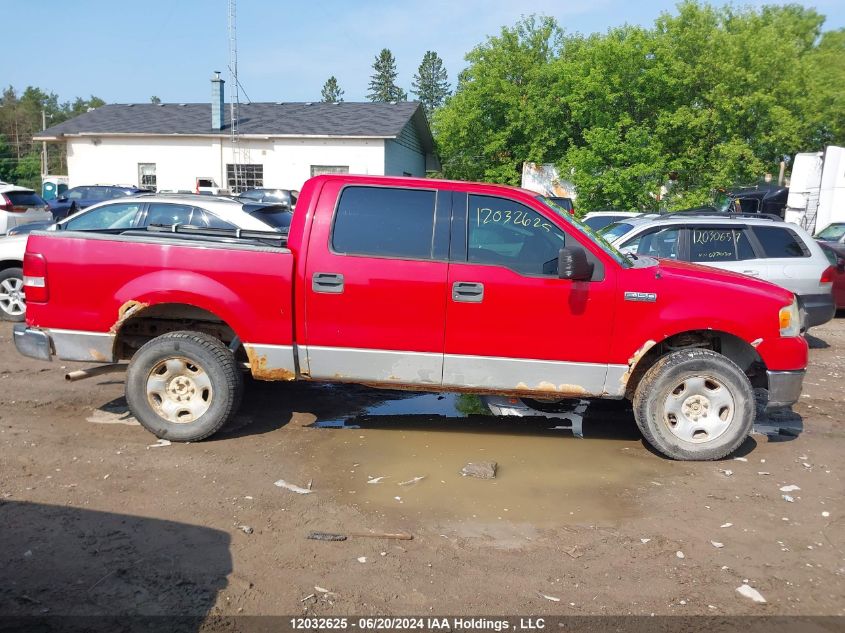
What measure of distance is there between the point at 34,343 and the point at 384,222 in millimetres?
2885

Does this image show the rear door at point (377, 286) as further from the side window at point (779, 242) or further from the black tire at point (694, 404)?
the side window at point (779, 242)

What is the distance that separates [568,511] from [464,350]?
1.38m

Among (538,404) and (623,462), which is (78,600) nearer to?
(623,462)

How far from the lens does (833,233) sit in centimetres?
1351

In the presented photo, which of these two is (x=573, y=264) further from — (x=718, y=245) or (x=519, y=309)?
(x=718, y=245)

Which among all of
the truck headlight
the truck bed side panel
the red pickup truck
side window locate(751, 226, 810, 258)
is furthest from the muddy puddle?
side window locate(751, 226, 810, 258)

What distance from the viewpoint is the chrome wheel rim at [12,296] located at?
9367 millimetres

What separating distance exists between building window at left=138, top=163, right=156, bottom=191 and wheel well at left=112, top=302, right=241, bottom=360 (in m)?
24.7

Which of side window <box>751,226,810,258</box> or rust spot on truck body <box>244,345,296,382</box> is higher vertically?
side window <box>751,226,810,258</box>

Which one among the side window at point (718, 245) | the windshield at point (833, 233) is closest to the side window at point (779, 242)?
the side window at point (718, 245)

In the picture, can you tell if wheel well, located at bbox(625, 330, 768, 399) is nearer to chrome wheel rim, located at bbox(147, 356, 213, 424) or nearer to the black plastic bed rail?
the black plastic bed rail

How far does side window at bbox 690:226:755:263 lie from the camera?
823cm

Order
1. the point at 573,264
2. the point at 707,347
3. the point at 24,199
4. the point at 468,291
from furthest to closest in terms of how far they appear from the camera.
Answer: the point at 24,199 → the point at 707,347 → the point at 468,291 → the point at 573,264


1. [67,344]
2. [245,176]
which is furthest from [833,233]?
[245,176]
